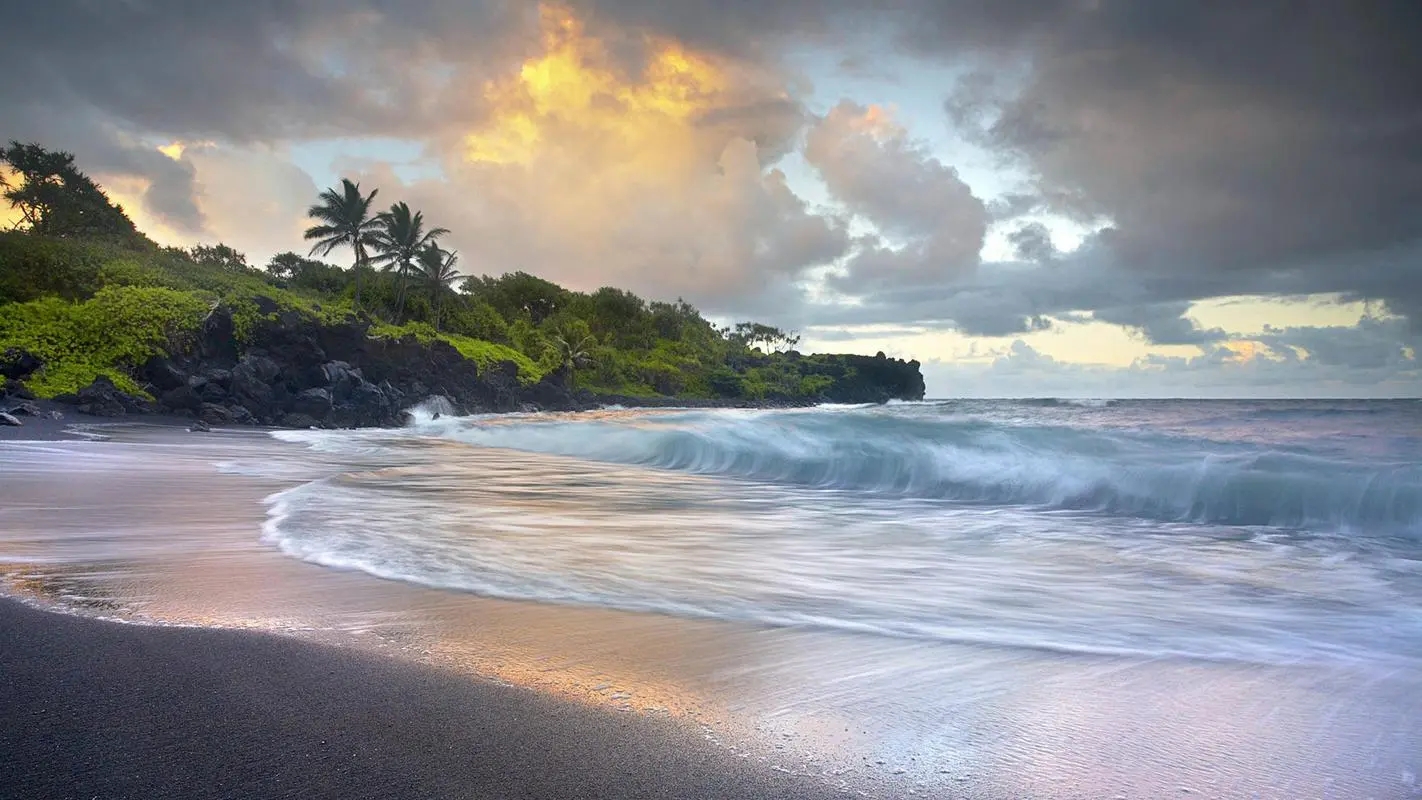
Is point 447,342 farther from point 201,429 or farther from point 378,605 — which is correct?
point 378,605

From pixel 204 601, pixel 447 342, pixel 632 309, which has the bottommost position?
pixel 204 601

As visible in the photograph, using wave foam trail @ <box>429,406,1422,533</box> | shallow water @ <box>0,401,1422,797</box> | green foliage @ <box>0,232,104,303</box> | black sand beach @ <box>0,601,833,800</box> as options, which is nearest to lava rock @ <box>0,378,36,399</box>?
green foliage @ <box>0,232,104,303</box>

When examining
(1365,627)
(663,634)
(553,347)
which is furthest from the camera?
(553,347)

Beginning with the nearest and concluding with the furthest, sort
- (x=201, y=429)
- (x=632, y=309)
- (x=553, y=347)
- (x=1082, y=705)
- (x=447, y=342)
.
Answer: (x=1082, y=705) → (x=201, y=429) → (x=447, y=342) → (x=553, y=347) → (x=632, y=309)

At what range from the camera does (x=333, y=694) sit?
2.58 m

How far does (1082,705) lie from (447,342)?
41.2 metres

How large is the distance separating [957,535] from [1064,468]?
4.91 metres

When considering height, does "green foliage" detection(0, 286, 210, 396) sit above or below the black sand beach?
above

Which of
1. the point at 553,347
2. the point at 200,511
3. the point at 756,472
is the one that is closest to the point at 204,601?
the point at 200,511

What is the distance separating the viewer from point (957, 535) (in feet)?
24.3

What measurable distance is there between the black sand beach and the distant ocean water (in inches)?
63.0

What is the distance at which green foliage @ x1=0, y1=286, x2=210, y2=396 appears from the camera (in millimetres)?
21812

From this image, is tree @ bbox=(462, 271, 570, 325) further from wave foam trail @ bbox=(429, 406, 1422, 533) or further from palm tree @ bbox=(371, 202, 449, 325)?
wave foam trail @ bbox=(429, 406, 1422, 533)

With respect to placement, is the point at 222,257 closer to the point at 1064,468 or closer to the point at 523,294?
the point at 523,294
